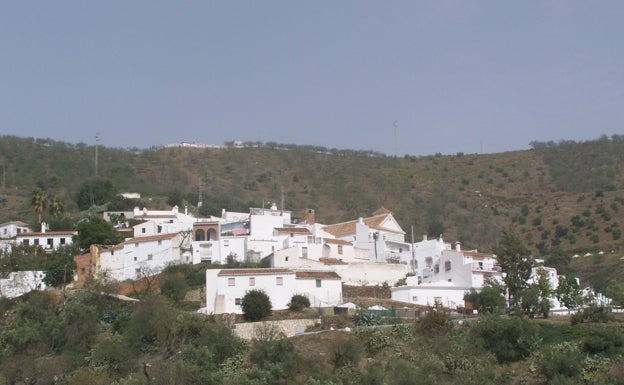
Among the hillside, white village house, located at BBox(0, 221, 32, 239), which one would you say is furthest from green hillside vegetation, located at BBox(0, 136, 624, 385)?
white village house, located at BBox(0, 221, 32, 239)

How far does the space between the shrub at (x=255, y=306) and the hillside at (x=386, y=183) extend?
34580 millimetres

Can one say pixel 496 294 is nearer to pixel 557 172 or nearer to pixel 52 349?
pixel 52 349

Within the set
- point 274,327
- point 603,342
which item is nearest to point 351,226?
point 274,327

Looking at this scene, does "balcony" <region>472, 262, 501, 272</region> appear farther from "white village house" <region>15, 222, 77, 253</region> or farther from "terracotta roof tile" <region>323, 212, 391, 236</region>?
"white village house" <region>15, 222, 77, 253</region>

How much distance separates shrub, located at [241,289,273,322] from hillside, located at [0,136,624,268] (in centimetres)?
3458

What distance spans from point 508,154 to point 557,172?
12399 millimetres

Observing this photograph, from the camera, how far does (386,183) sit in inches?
4345

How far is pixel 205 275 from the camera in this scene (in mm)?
57062

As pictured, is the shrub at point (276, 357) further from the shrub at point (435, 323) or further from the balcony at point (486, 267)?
the balcony at point (486, 267)

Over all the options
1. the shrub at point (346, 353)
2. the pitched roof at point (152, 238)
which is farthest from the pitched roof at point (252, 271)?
the shrub at point (346, 353)

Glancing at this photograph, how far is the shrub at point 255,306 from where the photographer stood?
49531 mm

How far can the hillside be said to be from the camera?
294 ft

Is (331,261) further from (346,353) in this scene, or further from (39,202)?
(39,202)

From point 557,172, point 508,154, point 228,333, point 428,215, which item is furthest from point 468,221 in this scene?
point 228,333
